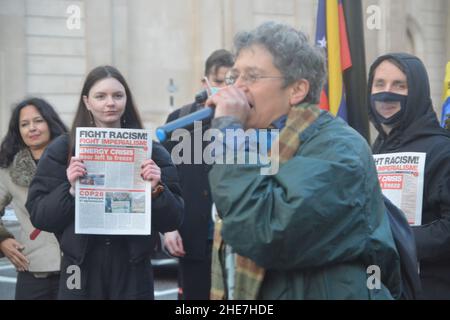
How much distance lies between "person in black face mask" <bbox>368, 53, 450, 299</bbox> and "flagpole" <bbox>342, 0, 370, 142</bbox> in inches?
35.6

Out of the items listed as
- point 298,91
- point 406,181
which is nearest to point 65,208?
point 298,91

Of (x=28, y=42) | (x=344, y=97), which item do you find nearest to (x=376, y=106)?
(x=344, y=97)

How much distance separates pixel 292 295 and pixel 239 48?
855 millimetres

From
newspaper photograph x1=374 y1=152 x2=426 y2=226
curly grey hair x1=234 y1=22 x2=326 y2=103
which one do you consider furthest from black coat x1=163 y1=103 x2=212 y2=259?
curly grey hair x1=234 y1=22 x2=326 y2=103

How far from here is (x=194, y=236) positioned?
450 cm

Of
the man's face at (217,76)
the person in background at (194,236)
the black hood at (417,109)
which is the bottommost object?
the person in background at (194,236)

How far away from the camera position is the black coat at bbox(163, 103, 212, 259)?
177 inches

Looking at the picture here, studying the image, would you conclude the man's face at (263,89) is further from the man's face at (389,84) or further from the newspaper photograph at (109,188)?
the man's face at (389,84)

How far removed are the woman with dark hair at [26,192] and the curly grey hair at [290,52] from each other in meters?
2.20

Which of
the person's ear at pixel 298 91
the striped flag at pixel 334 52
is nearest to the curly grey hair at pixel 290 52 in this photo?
the person's ear at pixel 298 91

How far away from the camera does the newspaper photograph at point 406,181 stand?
3209mm
